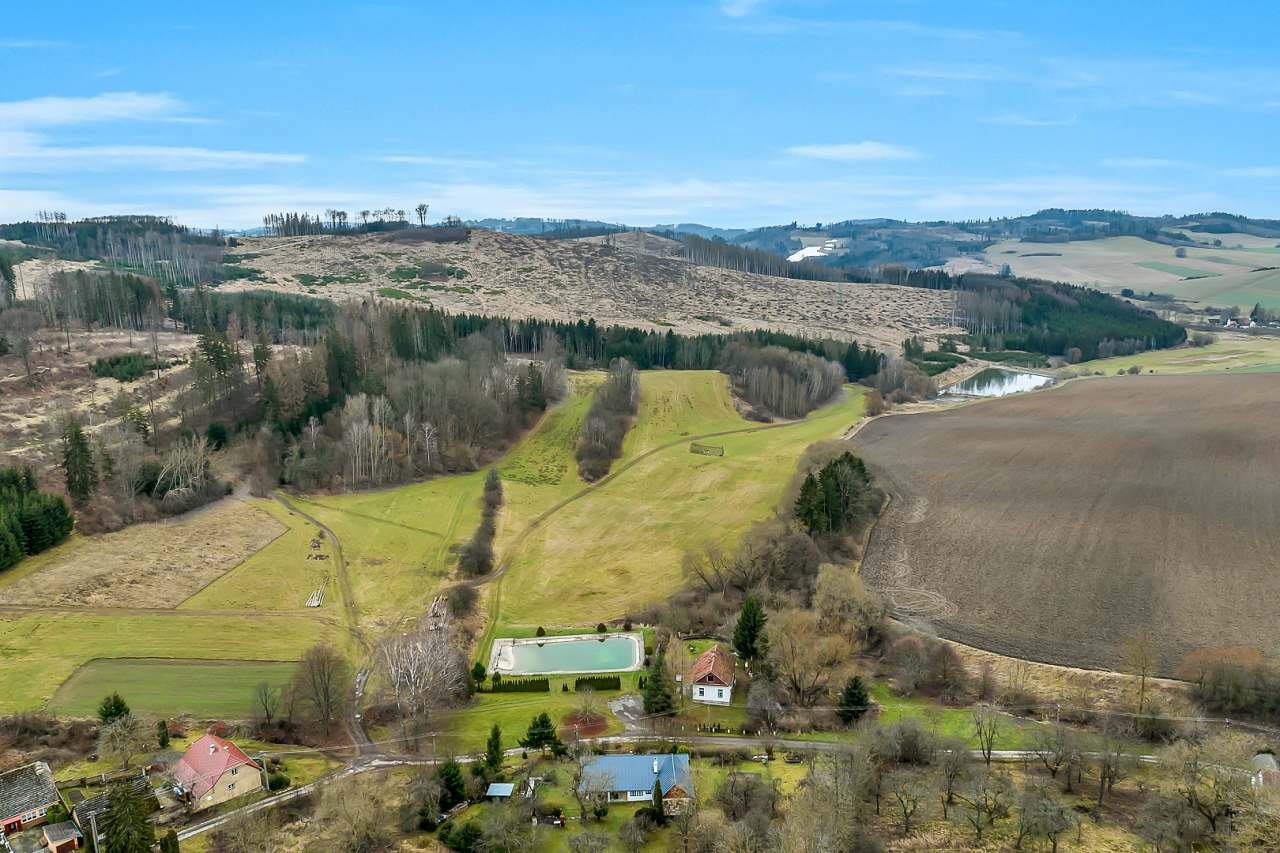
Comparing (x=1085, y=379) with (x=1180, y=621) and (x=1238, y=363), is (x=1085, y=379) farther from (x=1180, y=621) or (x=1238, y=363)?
(x=1180, y=621)

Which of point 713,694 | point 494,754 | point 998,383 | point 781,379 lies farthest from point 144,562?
point 998,383

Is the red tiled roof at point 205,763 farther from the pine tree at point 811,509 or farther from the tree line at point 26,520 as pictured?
the pine tree at point 811,509

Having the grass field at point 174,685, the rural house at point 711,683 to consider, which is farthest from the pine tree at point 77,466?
the rural house at point 711,683

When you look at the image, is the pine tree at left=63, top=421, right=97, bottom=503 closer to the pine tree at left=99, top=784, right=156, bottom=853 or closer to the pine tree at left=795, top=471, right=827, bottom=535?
the pine tree at left=99, top=784, right=156, bottom=853

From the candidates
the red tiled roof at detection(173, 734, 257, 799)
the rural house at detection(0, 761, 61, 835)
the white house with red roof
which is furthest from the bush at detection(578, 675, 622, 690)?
the rural house at detection(0, 761, 61, 835)

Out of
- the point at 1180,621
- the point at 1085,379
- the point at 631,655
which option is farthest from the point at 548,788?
the point at 1085,379

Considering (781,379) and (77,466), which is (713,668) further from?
(781,379)
